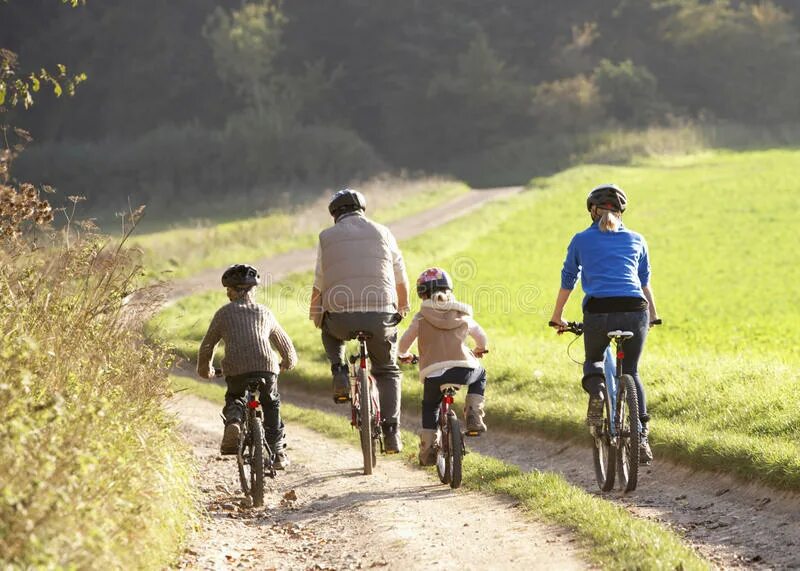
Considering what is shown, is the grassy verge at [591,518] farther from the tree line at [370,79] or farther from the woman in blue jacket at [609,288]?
the tree line at [370,79]

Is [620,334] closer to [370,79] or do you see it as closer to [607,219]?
[607,219]

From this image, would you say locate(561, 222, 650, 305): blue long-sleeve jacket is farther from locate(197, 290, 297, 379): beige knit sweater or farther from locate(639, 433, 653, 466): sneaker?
locate(197, 290, 297, 379): beige knit sweater

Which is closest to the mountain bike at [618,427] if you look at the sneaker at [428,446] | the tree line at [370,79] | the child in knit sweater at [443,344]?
the child in knit sweater at [443,344]

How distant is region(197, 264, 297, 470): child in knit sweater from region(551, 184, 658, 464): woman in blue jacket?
7.97 ft

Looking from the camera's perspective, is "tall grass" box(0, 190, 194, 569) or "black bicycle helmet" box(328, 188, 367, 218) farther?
"black bicycle helmet" box(328, 188, 367, 218)

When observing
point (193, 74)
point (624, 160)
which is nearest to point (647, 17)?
point (624, 160)

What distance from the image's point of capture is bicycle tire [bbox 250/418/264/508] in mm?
9289

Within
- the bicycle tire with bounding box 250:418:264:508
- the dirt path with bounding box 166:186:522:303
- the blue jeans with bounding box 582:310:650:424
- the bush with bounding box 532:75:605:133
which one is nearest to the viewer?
the blue jeans with bounding box 582:310:650:424

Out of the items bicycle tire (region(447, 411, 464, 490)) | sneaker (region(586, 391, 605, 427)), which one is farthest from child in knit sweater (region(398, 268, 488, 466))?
sneaker (region(586, 391, 605, 427))

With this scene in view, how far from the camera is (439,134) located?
86.1m

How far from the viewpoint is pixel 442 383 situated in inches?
390

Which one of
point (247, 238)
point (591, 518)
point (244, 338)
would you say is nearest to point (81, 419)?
point (244, 338)

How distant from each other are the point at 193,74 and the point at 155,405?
281 feet

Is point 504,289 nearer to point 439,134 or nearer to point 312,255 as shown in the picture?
point 312,255
